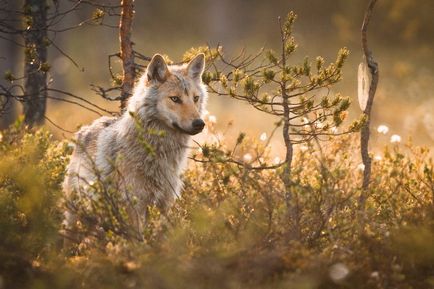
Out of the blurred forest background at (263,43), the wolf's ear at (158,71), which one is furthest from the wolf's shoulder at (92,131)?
the wolf's ear at (158,71)

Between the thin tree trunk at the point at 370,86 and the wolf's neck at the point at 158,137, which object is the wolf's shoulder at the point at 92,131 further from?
the thin tree trunk at the point at 370,86

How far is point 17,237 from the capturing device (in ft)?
17.1

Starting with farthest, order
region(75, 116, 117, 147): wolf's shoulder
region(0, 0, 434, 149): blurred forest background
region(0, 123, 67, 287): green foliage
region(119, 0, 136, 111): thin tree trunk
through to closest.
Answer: region(0, 0, 434, 149): blurred forest background < region(119, 0, 136, 111): thin tree trunk < region(75, 116, 117, 147): wolf's shoulder < region(0, 123, 67, 287): green foliage

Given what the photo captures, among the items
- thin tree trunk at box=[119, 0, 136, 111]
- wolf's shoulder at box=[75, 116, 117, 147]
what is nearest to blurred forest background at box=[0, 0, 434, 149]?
thin tree trunk at box=[119, 0, 136, 111]

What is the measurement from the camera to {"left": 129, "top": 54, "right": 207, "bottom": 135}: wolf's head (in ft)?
22.6

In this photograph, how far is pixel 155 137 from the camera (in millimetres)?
7062

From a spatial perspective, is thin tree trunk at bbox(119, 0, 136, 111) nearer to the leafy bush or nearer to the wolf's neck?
the wolf's neck

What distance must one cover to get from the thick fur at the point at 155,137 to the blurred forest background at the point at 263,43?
0.58 m

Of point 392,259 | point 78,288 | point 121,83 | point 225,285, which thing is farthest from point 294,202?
point 121,83

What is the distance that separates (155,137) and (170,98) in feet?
A: 1.31

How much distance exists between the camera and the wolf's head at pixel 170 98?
271 inches

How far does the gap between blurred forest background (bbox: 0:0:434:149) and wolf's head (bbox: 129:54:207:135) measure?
525 millimetres

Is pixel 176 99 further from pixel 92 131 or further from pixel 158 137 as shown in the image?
pixel 92 131

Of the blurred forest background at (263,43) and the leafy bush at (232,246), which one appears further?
the blurred forest background at (263,43)
